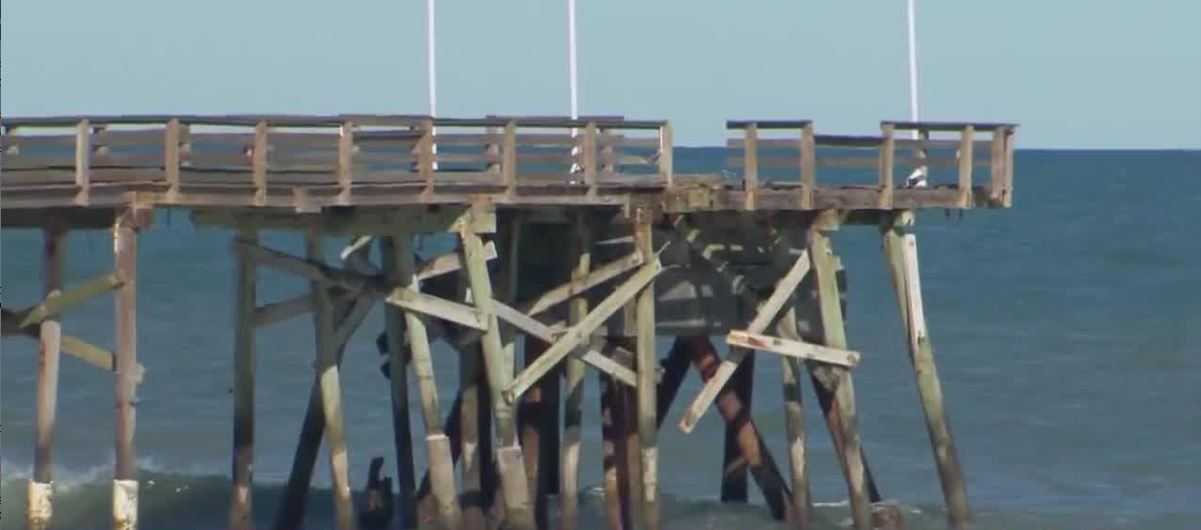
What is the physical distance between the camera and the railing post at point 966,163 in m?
26.3

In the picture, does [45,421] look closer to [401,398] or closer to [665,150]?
[401,398]

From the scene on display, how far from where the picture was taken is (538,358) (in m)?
25.6

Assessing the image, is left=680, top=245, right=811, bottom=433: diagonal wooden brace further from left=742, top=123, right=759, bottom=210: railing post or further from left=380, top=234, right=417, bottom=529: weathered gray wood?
left=380, top=234, right=417, bottom=529: weathered gray wood

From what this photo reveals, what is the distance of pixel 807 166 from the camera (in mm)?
25719

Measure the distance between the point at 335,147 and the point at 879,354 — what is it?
80.5 feet

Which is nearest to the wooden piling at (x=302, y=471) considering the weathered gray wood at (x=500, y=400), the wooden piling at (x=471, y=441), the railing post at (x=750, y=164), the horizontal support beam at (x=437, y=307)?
the wooden piling at (x=471, y=441)

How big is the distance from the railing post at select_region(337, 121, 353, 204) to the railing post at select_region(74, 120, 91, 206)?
198 centimetres

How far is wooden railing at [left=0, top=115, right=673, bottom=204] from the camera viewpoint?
23.1 meters

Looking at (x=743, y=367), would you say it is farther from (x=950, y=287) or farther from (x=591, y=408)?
(x=950, y=287)

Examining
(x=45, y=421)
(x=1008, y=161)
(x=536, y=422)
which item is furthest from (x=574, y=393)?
(x=45, y=421)

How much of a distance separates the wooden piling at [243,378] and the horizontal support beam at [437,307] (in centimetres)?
129

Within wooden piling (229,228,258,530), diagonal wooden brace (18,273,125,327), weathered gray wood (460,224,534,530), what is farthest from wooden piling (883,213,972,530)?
diagonal wooden brace (18,273,125,327)

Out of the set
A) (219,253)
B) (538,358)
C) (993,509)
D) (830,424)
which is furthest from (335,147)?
(219,253)

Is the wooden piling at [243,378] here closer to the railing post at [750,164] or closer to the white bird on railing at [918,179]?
the railing post at [750,164]
